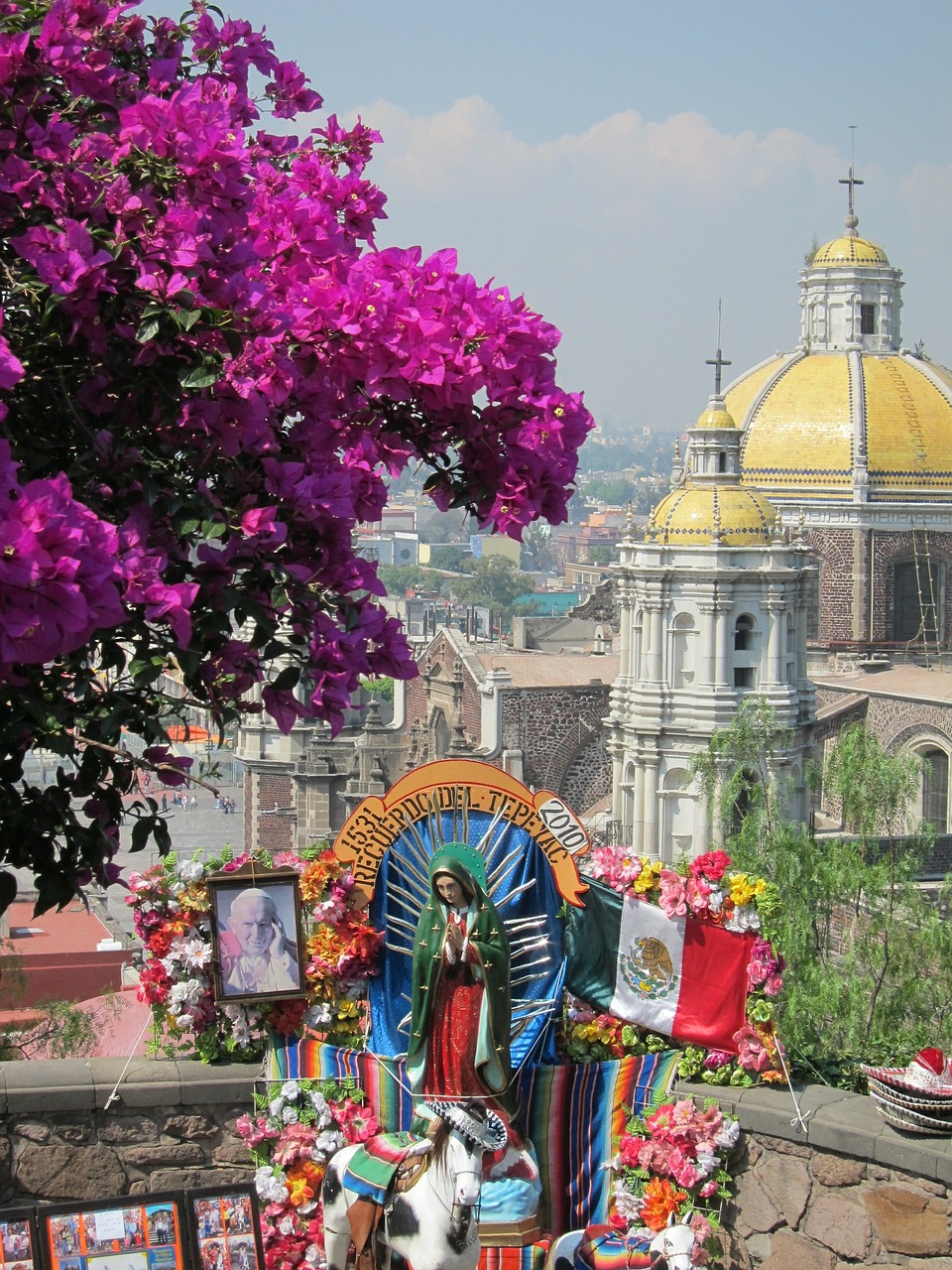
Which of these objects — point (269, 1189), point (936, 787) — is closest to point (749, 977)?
point (269, 1189)

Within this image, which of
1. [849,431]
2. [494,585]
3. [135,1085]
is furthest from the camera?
[494,585]

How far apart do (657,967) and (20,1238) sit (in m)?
3.12

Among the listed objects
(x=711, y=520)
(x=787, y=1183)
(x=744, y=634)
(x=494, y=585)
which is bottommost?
(x=787, y=1183)

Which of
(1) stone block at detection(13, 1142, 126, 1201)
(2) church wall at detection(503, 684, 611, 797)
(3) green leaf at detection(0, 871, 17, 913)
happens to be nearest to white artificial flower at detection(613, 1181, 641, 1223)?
(1) stone block at detection(13, 1142, 126, 1201)

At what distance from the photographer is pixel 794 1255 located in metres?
8.80

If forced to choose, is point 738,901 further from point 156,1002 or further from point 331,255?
point 331,255

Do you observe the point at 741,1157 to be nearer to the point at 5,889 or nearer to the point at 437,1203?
the point at 437,1203

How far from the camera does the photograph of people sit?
928 cm

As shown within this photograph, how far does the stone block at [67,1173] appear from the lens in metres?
8.99

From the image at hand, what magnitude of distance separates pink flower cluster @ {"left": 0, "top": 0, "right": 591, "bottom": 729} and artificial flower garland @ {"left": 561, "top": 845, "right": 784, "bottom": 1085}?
396 centimetres

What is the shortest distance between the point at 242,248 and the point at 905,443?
42807 millimetres

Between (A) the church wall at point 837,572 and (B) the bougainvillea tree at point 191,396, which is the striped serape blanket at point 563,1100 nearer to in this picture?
(B) the bougainvillea tree at point 191,396

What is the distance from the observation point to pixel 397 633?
5.73 m

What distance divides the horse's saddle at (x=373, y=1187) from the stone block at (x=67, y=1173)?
1.31 meters
